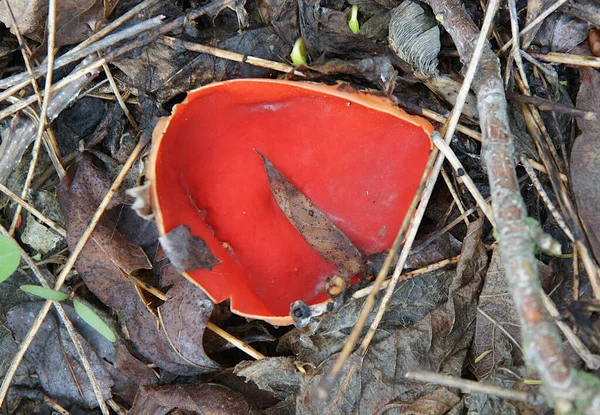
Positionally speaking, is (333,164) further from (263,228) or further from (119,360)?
(119,360)

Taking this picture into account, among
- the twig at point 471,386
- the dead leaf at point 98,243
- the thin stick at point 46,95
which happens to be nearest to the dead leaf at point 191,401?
the dead leaf at point 98,243

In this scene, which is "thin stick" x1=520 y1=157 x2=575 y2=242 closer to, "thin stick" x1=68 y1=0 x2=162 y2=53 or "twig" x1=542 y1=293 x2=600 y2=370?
"twig" x1=542 y1=293 x2=600 y2=370

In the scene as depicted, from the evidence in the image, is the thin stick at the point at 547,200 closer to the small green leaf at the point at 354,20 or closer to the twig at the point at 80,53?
the small green leaf at the point at 354,20

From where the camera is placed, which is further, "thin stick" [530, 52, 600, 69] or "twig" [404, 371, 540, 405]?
"thin stick" [530, 52, 600, 69]

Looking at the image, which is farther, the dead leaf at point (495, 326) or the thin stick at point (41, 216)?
the thin stick at point (41, 216)

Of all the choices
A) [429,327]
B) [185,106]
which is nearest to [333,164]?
[185,106]

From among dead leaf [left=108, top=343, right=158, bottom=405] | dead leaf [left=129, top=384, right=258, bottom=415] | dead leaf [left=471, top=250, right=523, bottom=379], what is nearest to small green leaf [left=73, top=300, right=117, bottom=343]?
dead leaf [left=108, top=343, right=158, bottom=405]
